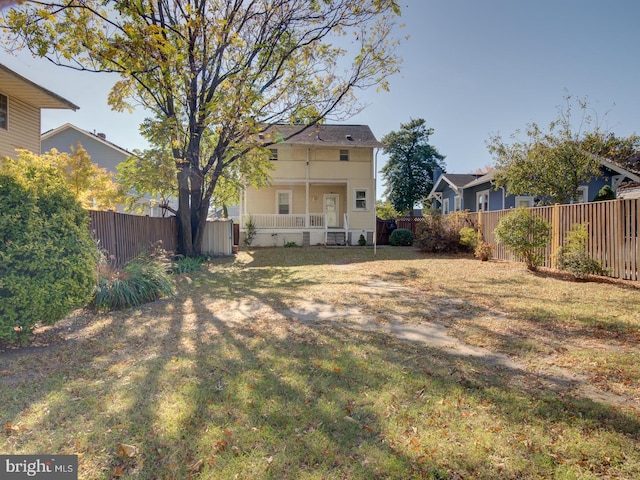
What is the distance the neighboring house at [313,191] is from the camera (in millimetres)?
19031

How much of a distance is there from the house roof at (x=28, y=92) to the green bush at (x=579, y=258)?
16397mm

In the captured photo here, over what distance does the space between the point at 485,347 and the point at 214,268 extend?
9.14 m

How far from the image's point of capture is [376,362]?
3475 millimetres

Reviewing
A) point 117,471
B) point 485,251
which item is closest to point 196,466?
point 117,471

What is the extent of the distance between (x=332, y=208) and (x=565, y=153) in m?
12.2

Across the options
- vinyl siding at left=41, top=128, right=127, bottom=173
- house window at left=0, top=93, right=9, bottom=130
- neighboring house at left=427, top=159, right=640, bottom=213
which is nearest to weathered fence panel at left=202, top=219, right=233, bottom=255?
house window at left=0, top=93, right=9, bottom=130

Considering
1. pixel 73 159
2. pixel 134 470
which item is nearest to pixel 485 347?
pixel 134 470

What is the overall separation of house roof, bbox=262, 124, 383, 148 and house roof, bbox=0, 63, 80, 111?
930cm

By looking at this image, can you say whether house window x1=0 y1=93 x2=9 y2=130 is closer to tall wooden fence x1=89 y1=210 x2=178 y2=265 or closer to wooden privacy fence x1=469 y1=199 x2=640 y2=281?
tall wooden fence x1=89 y1=210 x2=178 y2=265

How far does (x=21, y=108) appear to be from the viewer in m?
11.9

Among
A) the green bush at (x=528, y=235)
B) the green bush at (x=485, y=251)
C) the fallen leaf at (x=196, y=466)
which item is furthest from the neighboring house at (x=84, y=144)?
the fallen leaf at (x=196, y=466)

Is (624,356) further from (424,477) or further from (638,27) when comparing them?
(638,27)

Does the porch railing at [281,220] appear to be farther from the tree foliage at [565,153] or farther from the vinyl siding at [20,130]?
the tree foliage at [565,153]

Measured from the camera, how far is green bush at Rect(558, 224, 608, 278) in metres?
7.87
